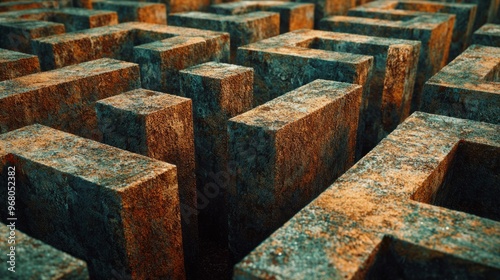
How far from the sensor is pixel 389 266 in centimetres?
236

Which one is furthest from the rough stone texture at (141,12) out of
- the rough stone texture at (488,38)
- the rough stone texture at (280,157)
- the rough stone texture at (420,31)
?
the rough stone texture at (488,38)

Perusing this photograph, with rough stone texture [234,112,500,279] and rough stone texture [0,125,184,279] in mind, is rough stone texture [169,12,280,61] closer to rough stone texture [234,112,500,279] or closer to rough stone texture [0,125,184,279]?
rough stone texture [0,125,184,279]

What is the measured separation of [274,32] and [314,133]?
13.0ft

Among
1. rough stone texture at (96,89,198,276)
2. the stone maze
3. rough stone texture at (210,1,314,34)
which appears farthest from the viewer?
rough stone texture at (210,1,314,34)

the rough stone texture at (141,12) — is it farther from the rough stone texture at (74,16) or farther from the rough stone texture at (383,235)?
the rough stone texture at (383,235)

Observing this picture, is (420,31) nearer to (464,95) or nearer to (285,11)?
(464,95)

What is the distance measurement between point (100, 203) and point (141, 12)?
17.8ft

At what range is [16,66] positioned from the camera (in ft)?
15.4

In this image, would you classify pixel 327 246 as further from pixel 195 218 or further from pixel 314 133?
pixel 195 218

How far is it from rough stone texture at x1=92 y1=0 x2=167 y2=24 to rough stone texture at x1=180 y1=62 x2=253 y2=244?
3456mm

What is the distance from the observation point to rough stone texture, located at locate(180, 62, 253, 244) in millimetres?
4223

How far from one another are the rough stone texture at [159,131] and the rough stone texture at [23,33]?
2.72m

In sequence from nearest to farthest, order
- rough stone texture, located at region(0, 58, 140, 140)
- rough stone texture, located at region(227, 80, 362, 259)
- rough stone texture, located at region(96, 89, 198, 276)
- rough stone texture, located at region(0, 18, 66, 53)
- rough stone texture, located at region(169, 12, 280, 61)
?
rough stone texture, located at region(227, 80, 362, 259)
rough stone texture, located at region(96, 89, 198, 276)
rough stone texture, located at region(0, 58, 140, 140)
rough stone texture, located at region(0, 18, 66, 53)
rough stone texture, located at region(169, 12, 280, 61)

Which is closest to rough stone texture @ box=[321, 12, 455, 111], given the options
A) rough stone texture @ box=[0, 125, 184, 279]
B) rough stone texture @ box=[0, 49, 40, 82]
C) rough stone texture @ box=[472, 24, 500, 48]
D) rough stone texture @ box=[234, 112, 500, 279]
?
rough stone texture @ box=[472, 24, 500, 48]
